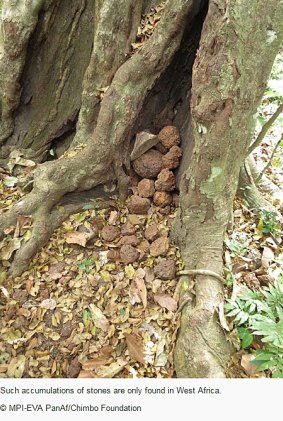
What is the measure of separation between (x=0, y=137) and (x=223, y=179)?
9.74ft

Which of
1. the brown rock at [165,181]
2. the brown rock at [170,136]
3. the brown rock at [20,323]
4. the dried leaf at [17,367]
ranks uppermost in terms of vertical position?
the brown rock at [170,136]

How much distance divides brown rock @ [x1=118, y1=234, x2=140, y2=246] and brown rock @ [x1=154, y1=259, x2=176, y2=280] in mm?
345

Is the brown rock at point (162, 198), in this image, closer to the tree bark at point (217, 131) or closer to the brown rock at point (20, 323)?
the tree bark at point (217, 131)

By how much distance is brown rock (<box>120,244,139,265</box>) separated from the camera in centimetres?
347

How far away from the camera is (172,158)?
12.3 feet

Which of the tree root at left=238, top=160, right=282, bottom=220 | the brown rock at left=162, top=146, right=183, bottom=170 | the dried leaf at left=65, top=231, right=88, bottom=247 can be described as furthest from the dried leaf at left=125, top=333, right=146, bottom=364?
the tree root at left=238, top=160, right=282, bottom=220

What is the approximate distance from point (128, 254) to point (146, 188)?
0.75m

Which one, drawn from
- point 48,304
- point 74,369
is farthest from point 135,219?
point 74,369

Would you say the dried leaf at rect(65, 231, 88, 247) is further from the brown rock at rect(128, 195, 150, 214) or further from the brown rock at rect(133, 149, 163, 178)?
the brown rock at rect(133, 149, 163, 178)

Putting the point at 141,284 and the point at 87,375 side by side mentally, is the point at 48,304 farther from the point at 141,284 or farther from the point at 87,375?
the point at 141,284

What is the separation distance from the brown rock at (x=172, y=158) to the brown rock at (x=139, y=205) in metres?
0.43

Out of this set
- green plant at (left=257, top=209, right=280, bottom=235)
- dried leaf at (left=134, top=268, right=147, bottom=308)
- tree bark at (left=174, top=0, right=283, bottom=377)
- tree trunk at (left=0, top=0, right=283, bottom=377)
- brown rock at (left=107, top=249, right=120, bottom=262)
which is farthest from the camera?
green plant at (left=257, top=209, right=280, bottom=235)

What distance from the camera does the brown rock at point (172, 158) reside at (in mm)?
3738

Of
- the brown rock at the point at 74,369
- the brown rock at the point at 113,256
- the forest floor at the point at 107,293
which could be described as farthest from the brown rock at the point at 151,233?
the brown rock at the point at 74,369
